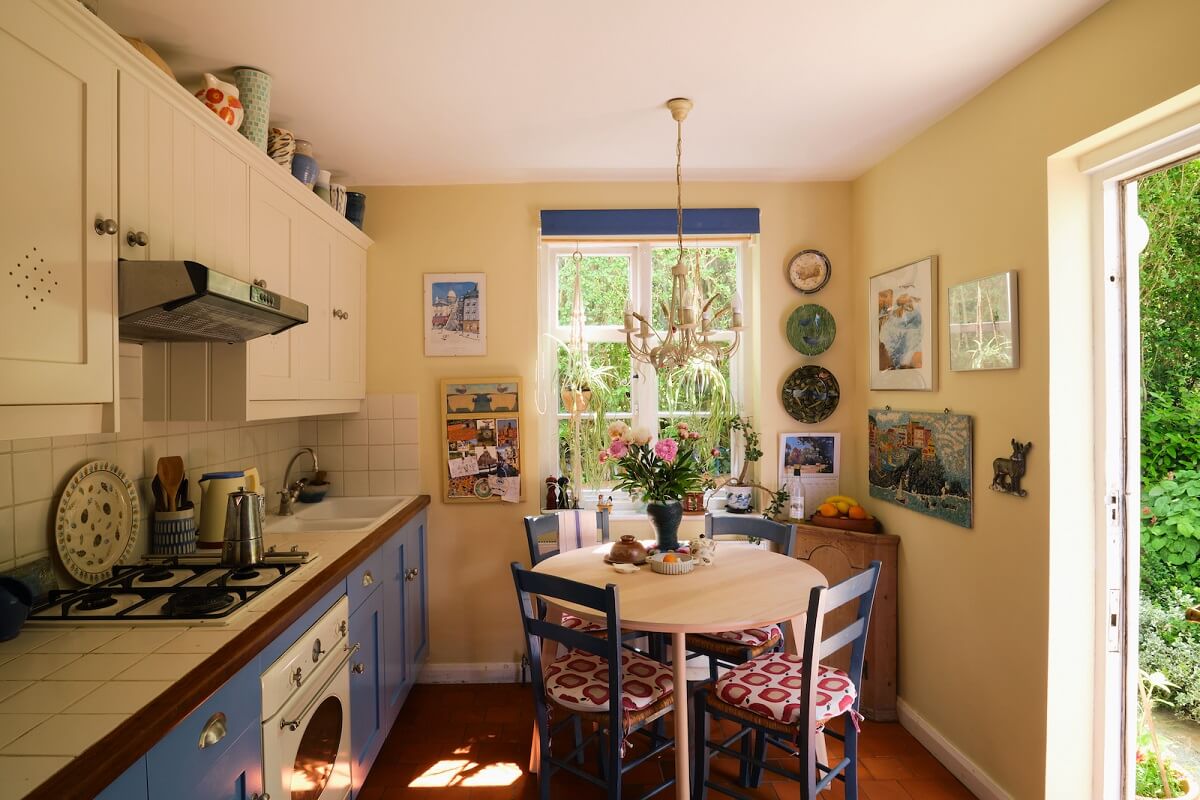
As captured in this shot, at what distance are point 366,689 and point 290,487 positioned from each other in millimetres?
1149

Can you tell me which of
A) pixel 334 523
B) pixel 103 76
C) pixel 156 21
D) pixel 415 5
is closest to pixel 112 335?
pixel 103 76

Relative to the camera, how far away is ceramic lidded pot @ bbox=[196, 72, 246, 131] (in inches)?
73.2

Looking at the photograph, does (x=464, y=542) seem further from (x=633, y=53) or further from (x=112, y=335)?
(x=633, y=53)

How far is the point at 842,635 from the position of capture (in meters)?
1.91

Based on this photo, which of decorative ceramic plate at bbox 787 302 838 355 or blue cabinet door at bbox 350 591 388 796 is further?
decorative ceramic plate at bbox 787 302 838 355

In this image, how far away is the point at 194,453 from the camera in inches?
90.4

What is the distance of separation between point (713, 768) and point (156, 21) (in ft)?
→ 10.2

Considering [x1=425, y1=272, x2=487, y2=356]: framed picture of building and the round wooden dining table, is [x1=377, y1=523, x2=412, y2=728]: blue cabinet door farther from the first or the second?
[x1=425, y1=272, x2=487, y2=356]: framed picture of building

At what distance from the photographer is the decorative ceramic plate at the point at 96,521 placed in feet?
5.48

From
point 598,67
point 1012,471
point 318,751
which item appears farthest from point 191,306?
point 1012,471

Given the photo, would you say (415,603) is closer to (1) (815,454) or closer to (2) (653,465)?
(2) (653,465)

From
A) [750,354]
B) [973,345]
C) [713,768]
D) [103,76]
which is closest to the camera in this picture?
[103,76]

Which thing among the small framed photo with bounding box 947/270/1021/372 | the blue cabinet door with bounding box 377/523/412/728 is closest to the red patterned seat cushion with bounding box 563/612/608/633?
the blue cabinet door with bounding box 377/523/412/728

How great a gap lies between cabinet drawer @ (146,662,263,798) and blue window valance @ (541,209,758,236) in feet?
7.77
